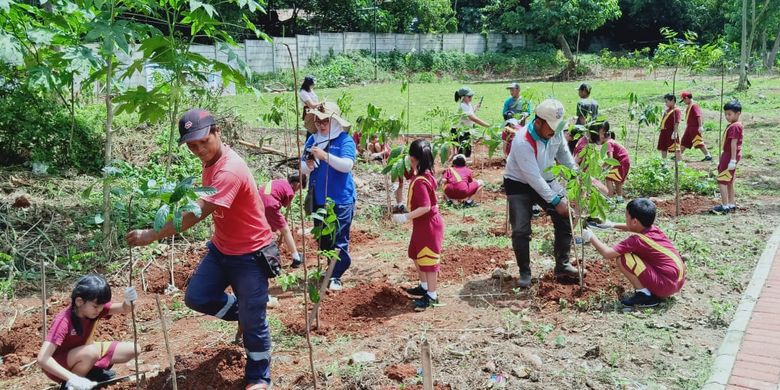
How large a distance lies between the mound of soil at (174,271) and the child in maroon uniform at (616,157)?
464 centimetres

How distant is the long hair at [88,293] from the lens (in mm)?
3941

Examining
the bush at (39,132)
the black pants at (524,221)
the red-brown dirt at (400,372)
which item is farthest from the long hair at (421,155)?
the bush at (39,132)

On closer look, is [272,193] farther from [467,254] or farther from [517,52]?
[517,52]

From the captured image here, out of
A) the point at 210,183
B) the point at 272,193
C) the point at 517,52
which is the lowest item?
the point at 272,193

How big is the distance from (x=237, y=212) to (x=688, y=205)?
6694mm

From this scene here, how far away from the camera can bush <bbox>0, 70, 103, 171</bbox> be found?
25.5 feet

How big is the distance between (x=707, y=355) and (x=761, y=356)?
339 millimetres

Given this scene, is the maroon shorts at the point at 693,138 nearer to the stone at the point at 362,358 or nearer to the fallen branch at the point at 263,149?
the fallen branch at the point at 263,149

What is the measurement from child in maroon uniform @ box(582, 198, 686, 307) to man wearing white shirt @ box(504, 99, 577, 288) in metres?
0.54

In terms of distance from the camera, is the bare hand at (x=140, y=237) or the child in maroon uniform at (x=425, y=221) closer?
the bare hand at (x=140, y=237)

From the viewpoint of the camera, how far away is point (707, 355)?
14.1ft

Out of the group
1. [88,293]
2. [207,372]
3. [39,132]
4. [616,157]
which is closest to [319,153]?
[207,372]

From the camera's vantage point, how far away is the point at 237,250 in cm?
388

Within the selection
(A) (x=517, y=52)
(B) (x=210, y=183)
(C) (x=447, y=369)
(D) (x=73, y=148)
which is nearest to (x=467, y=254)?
(C) (x=447, y=369)
